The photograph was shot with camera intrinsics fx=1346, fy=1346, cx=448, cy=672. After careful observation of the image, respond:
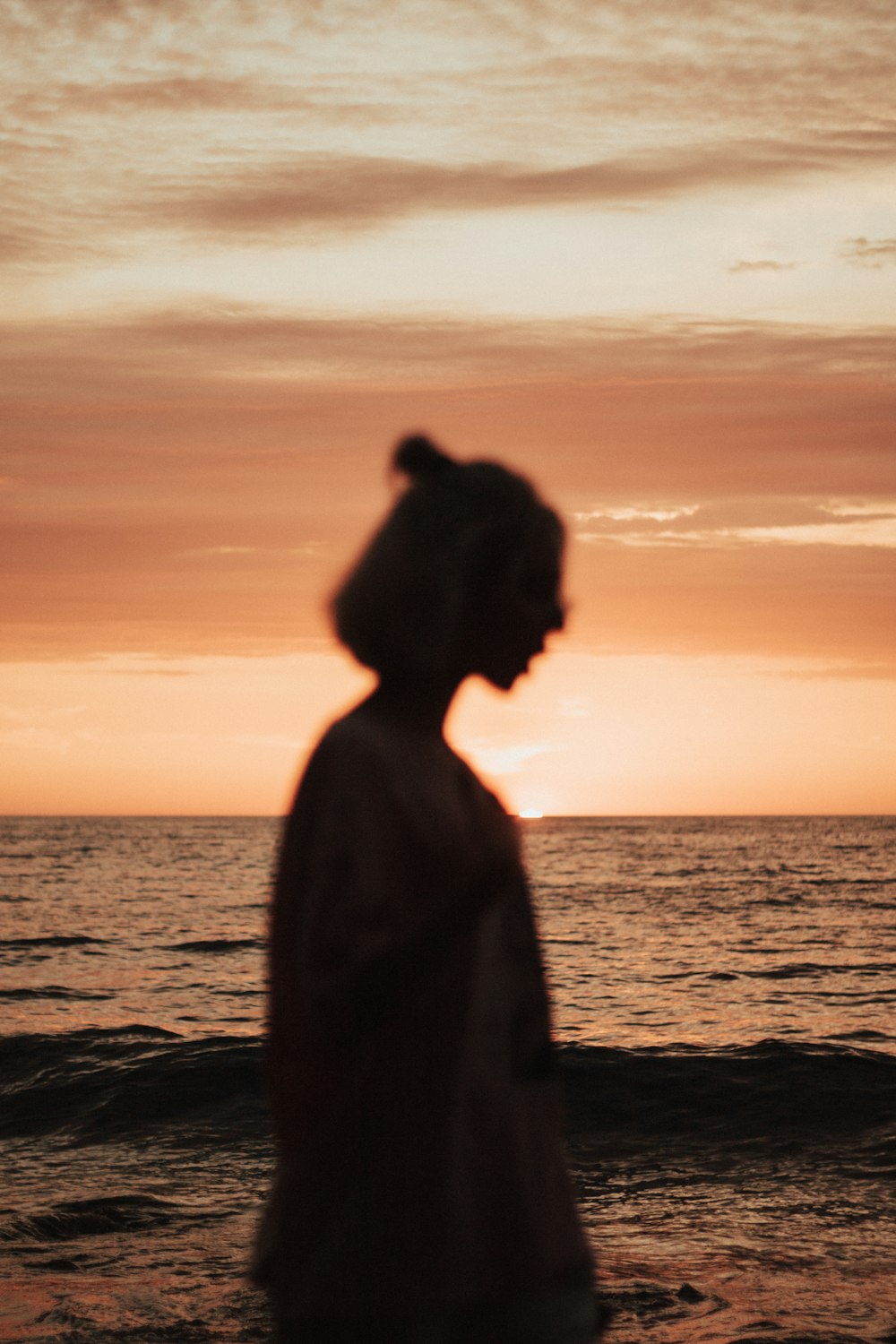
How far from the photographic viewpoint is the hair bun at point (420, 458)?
1.95 meters

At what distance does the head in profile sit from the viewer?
1876 millimetres

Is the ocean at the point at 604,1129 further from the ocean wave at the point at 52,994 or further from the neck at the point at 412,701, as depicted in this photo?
the neck at the point at 412,701

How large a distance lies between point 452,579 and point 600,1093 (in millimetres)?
12333

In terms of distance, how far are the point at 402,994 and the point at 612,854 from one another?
73.6m

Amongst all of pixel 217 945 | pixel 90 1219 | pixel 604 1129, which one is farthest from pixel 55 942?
pixel 90 1219

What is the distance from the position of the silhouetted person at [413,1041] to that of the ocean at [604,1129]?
5.26 meters

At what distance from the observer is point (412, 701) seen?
189 centimetres

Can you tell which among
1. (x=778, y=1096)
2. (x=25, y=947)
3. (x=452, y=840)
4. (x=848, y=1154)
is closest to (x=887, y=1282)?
(x=848, y=1154)

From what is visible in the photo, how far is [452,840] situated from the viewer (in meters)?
1.78

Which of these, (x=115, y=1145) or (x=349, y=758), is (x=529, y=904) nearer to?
(x=349, y=758)

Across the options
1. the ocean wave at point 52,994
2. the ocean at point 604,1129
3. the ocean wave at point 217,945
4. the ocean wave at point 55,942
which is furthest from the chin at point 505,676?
the ocean wave at point 55,942

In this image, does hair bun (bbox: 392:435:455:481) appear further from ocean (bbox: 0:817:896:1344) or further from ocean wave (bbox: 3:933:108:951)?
ocean wave (bbox: 3:933:108:951)

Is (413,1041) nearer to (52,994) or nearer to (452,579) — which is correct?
(452,579)

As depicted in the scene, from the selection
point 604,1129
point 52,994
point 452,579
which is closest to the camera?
point 452,579
